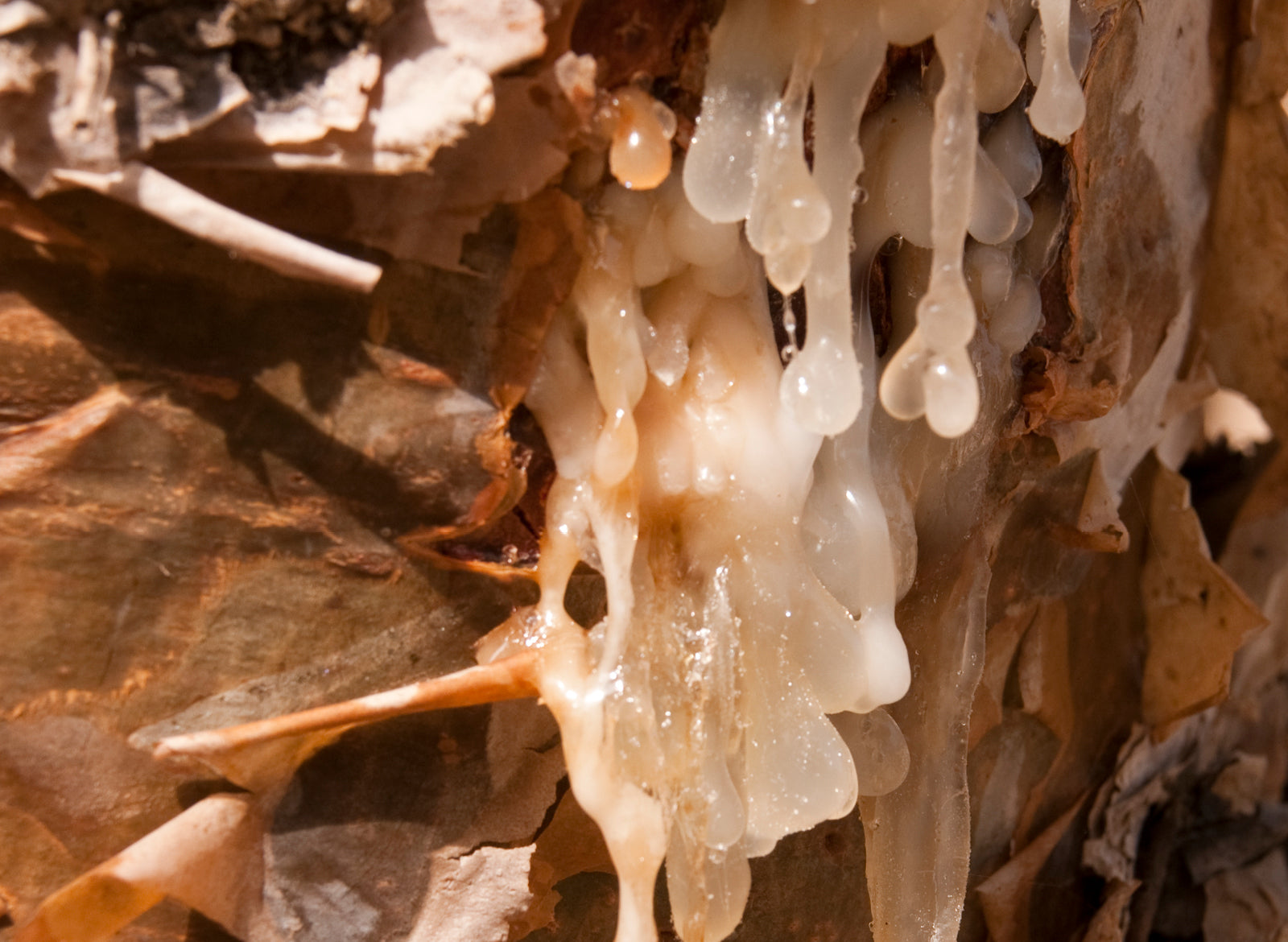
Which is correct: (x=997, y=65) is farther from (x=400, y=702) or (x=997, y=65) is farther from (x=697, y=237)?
(x=400, y=702)

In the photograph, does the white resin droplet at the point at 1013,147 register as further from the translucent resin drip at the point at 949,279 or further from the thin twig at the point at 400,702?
the thin twig at the point at 400,702

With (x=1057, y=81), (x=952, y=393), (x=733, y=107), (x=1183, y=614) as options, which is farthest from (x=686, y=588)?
(x=1183, y=614)

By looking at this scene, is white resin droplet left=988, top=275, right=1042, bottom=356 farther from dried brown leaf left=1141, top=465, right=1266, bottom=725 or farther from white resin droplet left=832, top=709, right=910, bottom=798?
dried brown leaf left=1141, top=465, right=1266, bottom=725

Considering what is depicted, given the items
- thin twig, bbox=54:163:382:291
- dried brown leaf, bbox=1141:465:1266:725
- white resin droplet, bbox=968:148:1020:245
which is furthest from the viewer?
dried brown leaf, bbox=1141:465:1266:725

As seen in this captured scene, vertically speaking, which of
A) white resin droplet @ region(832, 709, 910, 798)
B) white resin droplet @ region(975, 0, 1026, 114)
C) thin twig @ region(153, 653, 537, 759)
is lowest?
white resin droplet @ region(832, 709, 910, 798)

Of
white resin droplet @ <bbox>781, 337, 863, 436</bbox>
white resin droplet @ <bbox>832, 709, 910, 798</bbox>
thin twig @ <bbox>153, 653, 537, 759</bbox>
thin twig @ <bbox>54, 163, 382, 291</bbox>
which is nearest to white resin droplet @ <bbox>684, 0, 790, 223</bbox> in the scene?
white resin droplet @ <bbox>781, 337, 863, 436</bbox>

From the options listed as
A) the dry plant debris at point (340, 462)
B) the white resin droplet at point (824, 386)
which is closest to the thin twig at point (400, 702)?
the dry plant debris at point (340, 462)

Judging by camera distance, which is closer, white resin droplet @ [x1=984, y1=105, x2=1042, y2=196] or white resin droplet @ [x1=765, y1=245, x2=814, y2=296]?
white resin droplet @ [x1=765, y1=245, x2=814, y2=296]

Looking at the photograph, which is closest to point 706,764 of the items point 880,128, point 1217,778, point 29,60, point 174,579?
point 174,579
